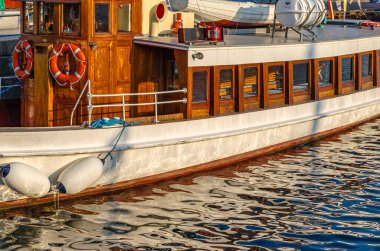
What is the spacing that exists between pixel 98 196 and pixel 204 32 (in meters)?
5.01

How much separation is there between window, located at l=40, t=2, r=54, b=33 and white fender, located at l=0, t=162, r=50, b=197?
435 centimetres

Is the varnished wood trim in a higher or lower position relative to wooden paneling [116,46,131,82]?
lower

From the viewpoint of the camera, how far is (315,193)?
1748cm

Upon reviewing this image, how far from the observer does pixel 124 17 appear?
719 inches

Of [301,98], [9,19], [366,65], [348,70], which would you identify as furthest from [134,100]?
[9,19]

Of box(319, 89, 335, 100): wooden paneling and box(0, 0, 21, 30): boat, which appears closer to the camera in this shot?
box(319, 89, 335, 100): wooden paneling

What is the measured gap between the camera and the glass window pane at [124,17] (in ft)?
59.5

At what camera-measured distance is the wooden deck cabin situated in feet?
58.2

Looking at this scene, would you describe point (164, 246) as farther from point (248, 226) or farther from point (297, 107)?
point (297, 107)

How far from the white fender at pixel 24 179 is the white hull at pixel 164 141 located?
387mm

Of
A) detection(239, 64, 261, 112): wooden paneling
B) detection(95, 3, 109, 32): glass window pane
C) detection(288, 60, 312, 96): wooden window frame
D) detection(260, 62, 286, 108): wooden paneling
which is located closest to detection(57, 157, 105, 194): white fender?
detection(95, 3, 109, 32): glass window pane

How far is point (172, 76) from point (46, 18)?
11.0 feet

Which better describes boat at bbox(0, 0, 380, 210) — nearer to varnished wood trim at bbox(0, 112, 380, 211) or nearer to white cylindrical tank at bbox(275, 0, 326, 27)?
varnished wood trim at bbox(0, 112, 380, 211)

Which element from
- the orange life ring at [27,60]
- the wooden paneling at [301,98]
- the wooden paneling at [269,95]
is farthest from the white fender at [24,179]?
the wooden paneling at [301,98]
